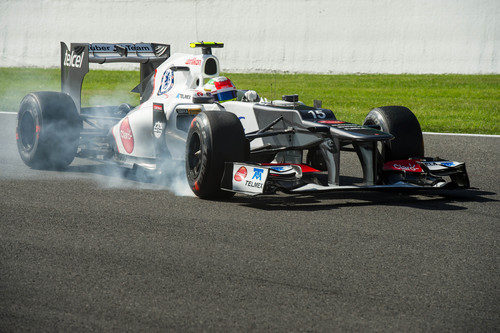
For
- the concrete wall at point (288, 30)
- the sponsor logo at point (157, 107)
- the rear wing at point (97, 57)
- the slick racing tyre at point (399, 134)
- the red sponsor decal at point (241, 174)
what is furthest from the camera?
the concrete wall at point (288, 30)

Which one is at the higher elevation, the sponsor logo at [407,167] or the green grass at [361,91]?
the green grass at [361,91]

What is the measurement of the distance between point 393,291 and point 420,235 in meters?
1.30

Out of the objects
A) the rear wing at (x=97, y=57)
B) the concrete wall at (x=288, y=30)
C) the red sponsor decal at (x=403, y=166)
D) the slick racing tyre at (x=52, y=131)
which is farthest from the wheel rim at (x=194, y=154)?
the concrete wall at (x=288, y=30)

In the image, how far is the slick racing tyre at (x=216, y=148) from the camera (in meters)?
6.21

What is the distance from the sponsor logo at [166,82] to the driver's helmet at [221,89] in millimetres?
598

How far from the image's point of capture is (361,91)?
1859 cm

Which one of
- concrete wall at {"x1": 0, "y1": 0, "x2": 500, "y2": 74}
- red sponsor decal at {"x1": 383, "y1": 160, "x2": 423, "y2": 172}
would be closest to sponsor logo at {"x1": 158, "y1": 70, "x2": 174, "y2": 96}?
red sponsor decal at {"x1": 383, "y1": 160, "x2": 423, "y2": 172}

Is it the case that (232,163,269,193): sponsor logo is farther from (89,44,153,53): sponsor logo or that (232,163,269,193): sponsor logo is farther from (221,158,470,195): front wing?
(89,44,153,53): sponsor logo

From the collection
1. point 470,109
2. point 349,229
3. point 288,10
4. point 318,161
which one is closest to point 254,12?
point 288,10

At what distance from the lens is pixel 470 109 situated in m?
14.8

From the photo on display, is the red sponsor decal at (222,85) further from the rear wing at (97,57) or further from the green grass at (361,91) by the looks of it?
the green grass at (361,91)

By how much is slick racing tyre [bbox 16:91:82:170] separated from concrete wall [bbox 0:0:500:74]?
14.7 m

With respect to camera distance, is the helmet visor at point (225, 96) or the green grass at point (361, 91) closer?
the helmet visor at point (225, 96)

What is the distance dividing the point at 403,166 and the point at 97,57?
13.0 ft
